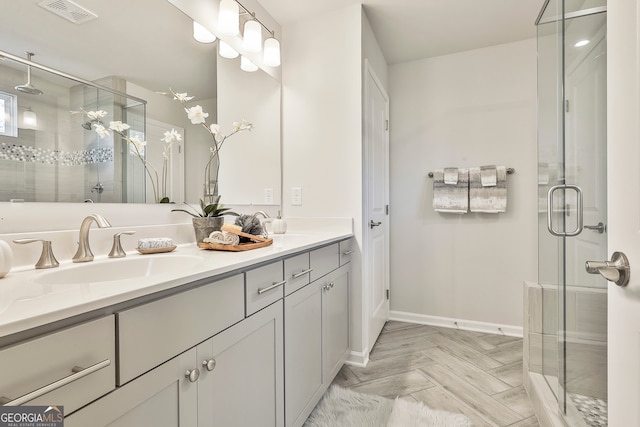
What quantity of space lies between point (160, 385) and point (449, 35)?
9.40 feet

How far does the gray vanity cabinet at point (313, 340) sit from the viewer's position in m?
1.31

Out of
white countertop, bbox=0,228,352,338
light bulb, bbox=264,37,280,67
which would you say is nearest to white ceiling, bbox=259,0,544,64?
light bulb, bbox=264,37,280,67

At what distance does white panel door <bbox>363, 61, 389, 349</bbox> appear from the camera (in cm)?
218

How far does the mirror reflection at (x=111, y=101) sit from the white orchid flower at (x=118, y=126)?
0.9 inches

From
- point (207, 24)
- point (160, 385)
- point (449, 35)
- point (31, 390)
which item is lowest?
point (160, 385)

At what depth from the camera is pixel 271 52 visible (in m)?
2.03

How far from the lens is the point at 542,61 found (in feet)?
5.54

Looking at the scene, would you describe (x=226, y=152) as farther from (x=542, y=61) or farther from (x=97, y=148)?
(x=542, y=61)

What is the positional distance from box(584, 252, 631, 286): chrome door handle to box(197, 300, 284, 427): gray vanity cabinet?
3.18ft

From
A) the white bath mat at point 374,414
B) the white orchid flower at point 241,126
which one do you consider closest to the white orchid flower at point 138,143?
the white orchid flower at point 241,126

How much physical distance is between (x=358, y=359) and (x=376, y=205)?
111cm

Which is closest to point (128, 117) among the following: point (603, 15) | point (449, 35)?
point (603, 15)

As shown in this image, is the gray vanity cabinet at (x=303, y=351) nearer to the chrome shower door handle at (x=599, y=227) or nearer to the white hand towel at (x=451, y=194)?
the chrome shower door handle at (x=599, y=227)

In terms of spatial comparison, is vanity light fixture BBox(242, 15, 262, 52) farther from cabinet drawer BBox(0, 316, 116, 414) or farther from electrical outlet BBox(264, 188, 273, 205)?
cabinet drawer BBox(0, 316, 116, 414)
